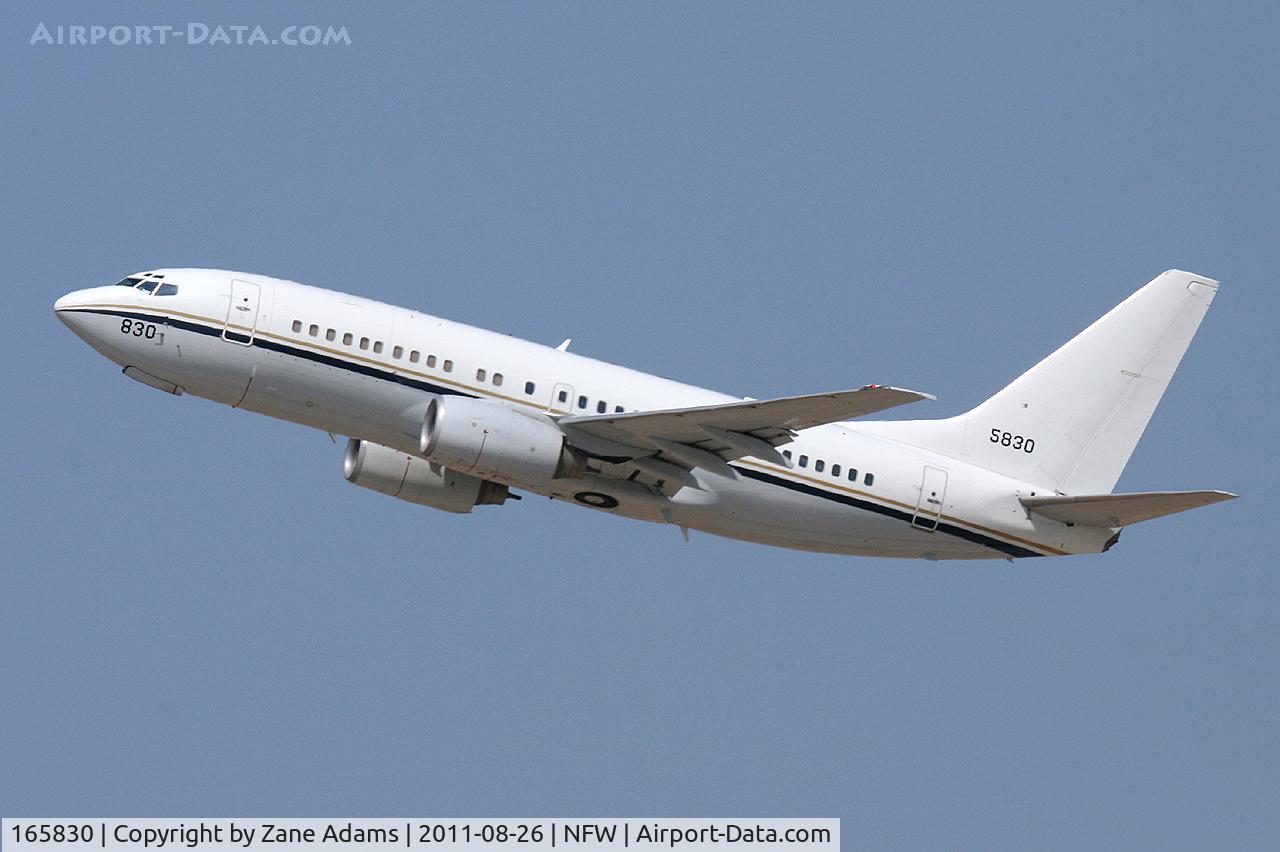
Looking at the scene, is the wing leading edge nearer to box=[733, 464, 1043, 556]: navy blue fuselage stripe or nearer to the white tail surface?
box=[733, 464, 1043, 556]: navy blue fuselage stripe

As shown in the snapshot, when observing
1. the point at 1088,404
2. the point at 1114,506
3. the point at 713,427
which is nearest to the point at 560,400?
the point at 713,427

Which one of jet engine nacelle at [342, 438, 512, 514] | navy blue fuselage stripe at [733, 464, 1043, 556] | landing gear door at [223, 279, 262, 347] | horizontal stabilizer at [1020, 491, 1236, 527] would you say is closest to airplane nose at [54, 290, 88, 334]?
landing gear door at [223, 279, 262, 347]

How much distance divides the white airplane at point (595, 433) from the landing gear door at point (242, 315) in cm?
3

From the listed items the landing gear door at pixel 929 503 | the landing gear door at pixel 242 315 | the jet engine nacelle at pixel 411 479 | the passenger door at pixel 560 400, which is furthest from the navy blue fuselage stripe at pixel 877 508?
the landing gear door at pixel 242 315

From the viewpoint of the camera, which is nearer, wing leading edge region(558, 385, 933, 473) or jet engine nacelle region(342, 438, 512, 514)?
wing leading edge region(558, 385, 933, 473)

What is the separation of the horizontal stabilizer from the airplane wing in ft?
23.1

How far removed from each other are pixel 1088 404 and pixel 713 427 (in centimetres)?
1263

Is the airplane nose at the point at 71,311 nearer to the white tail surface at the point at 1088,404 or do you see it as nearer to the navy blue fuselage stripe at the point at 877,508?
the navy blue fuselage stripe at the point at 877,508

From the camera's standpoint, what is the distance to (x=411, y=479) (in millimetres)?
52844

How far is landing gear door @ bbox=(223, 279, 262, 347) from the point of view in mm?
48375

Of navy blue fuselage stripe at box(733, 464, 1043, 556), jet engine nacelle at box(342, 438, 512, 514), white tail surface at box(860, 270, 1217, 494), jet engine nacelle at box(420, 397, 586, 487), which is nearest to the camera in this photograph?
jet engine nacelle at box(420, 397, 586, 487)

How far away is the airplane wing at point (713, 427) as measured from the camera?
153 ft

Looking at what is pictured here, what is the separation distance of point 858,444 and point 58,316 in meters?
19.4

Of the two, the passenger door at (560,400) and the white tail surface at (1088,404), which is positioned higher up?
the white tail surface at (1088,404)
